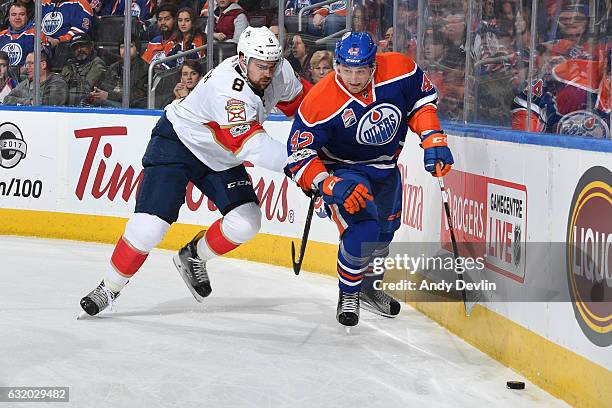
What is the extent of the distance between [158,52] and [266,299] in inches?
127

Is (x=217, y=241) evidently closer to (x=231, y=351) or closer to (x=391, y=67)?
(x=231, y=351)

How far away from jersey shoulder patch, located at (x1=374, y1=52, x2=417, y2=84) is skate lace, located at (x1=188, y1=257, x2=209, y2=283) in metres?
1.40

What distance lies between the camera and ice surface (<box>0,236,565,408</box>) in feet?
13.9

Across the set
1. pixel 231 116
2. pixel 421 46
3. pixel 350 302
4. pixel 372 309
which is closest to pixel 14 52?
pixel 421 46

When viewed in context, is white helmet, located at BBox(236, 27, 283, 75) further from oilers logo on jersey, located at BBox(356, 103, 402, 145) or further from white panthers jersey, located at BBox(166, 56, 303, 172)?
oilers logo on jersey, located at BBox(356, 103, 402, 145)

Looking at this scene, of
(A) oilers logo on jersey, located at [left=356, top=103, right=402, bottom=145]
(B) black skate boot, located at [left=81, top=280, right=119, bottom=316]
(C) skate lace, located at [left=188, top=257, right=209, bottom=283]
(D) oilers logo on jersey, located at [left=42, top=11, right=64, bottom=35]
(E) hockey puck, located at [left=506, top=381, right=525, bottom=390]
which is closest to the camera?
(E) hockey puck, located at [left=506, top=381, right=525, bottom=390]

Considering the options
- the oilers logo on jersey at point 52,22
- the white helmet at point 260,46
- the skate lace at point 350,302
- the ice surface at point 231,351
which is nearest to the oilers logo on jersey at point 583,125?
the ice surface at point 231,351

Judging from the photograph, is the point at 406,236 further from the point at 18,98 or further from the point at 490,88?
the point at 18,98

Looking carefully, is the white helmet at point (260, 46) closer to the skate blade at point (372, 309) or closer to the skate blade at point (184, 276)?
the skate blade at point (184, 276)

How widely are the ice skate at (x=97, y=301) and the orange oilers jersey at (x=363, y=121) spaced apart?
1.11 metres

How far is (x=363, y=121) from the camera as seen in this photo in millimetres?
5387

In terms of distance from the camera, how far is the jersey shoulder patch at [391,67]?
5429 mm

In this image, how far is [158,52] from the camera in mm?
9125
